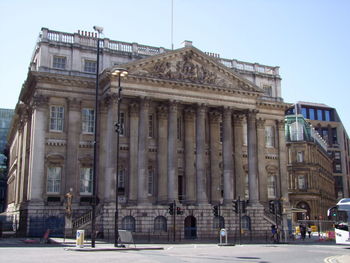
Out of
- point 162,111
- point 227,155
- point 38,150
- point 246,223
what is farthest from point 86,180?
point 246,223

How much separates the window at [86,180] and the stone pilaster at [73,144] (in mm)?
480

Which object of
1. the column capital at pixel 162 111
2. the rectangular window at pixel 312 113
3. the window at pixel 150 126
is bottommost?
the window at pixel 150 126

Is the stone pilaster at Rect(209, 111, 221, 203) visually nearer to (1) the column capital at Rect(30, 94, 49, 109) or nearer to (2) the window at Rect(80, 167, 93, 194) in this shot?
(2) the window at Rect(80, 167, 93, 194)

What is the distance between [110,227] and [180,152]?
11.5 m

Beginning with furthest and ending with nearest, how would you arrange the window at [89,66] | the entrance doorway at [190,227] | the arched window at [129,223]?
the window at [89,66], the entrance doorway at [190,227], the arched window at [129,223]

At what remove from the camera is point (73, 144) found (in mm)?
43844

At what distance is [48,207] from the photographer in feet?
138

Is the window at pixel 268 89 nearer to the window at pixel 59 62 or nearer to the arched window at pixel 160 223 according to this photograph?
the arched window at pixel 160 223

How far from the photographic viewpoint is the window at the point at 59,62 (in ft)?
149

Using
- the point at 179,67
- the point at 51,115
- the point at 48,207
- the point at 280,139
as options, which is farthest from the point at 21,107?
the point at 280,139

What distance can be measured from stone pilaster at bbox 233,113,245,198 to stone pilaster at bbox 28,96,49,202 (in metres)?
19.2

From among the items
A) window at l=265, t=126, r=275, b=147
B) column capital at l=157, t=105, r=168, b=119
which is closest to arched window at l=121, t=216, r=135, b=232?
column capital at l=157, t=105, r=168, b=119

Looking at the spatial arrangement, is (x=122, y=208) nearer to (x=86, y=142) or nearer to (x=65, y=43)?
(x=86, y=142)

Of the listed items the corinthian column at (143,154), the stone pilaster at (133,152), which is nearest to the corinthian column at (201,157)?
the corinthian column at (143,154)
